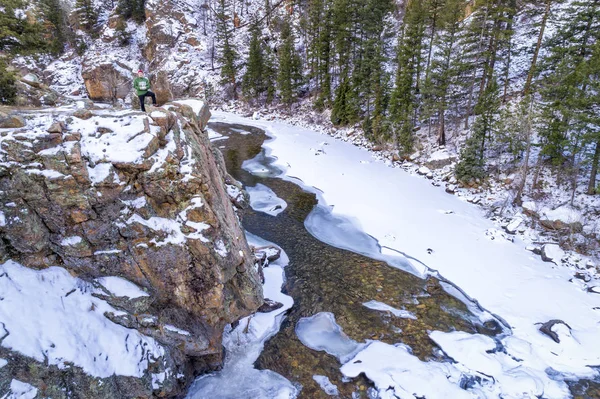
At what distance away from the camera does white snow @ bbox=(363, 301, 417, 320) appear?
32.0ft

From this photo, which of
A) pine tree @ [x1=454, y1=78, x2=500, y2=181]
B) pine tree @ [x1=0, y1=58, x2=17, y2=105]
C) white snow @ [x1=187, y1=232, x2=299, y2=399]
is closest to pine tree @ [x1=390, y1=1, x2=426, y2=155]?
pine tree @ [x1=454, y1=78, x2=500, y2=181]

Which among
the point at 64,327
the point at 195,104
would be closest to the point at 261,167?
the point at 195,104

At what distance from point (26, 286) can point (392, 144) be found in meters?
23.1

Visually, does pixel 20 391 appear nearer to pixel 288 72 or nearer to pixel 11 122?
pixel 11 122

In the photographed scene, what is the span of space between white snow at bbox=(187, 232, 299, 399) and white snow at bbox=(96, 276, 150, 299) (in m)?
2.82

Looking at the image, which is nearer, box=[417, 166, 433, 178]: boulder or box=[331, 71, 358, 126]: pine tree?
box=[417, 166, 433, 178]: boulder

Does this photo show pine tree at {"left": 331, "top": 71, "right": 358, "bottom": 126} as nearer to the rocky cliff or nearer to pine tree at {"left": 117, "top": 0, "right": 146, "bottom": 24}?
the rocky cliff

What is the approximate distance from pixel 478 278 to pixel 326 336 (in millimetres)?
6364

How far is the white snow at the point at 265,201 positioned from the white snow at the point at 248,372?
6492mm

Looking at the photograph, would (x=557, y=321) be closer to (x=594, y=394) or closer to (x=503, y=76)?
(x=594, y=394)

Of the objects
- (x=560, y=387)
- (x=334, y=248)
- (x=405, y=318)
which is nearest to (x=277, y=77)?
(x=334, y=248)

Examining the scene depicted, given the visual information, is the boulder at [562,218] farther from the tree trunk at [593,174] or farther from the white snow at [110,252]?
the white snow at [110,252]

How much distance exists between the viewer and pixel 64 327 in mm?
6145

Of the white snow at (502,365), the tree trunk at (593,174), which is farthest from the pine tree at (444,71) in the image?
the white snow at (502,365)
